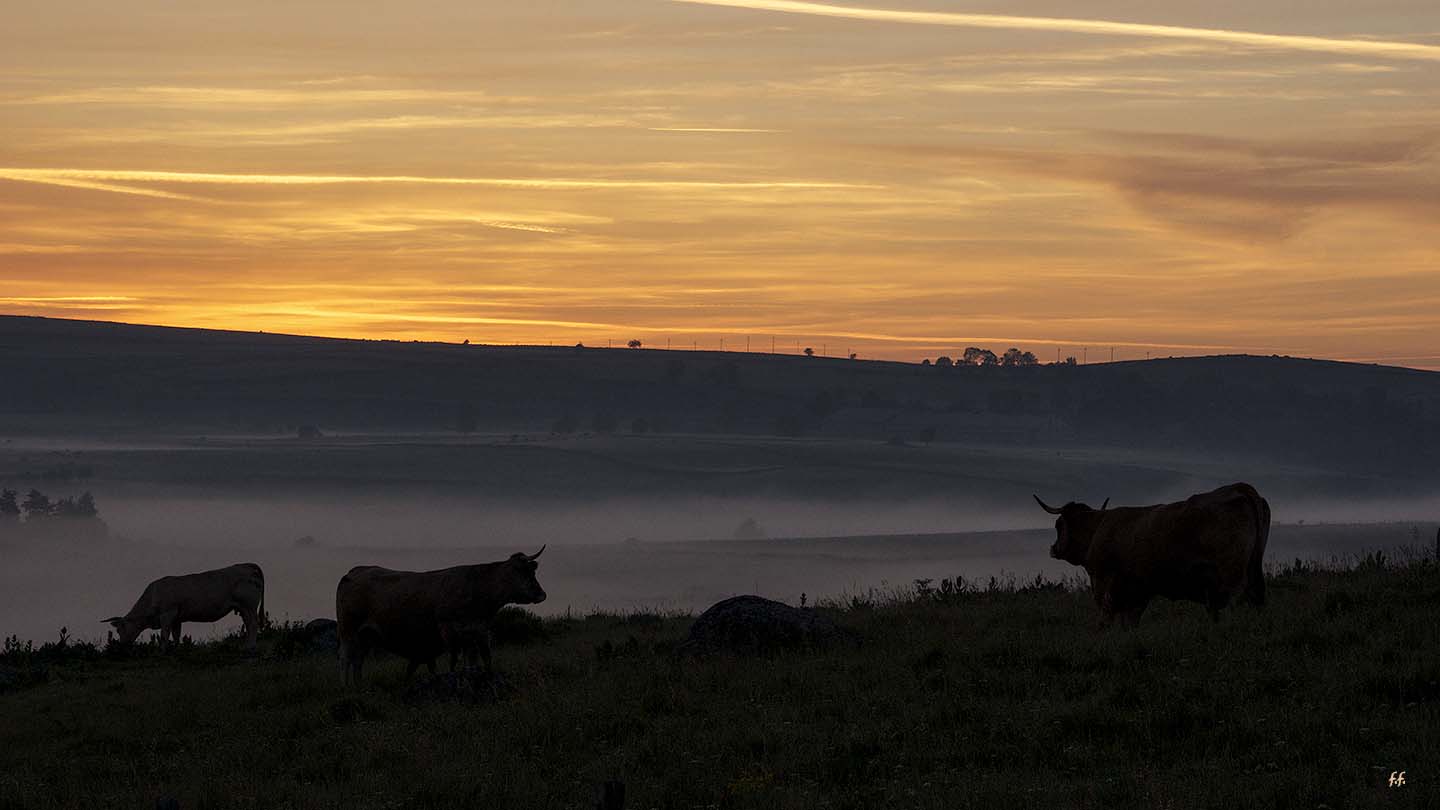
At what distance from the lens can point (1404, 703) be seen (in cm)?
1291

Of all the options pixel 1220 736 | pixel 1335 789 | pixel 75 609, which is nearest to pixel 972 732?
pixel 1220 736

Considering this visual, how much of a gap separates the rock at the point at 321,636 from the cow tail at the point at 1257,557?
15.3m

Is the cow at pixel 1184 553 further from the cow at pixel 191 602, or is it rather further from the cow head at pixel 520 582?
the cow at pixel 191 602

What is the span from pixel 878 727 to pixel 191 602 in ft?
68.9

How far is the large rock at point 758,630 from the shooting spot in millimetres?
18672

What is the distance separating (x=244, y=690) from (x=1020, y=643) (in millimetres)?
10566

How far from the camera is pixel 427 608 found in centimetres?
1997

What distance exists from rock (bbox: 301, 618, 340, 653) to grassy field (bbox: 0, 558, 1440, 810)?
516 cm

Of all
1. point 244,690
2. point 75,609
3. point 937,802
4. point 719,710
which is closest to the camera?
point 937,802

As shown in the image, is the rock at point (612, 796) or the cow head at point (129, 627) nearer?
the rock at point (612, 796)

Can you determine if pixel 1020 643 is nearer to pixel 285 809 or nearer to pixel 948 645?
pixel 948 645

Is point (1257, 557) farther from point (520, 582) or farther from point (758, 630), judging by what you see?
point (520, 582)

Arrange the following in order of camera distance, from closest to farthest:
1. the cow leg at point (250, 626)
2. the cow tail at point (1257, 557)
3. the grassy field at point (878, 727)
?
the grassy field at point (878, 727) → the cow tail at point (1257, 557) → the cow leg at point (250, 626)

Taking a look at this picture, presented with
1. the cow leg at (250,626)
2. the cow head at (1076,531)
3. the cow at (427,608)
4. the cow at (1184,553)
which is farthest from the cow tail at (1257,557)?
the cow leg at (250,626)
